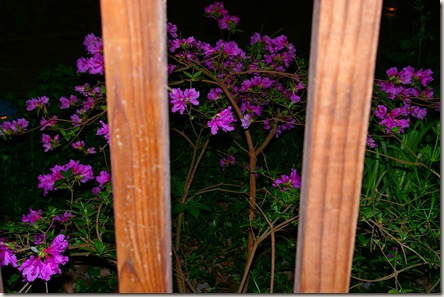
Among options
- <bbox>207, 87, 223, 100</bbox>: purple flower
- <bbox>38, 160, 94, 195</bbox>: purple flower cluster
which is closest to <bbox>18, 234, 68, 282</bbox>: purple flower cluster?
<bbox>38, 160, 94, 195</bbox>: purple flower cluster

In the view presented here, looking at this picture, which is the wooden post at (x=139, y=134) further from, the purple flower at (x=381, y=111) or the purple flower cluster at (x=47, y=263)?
the purple flower at (x=381, y=111)

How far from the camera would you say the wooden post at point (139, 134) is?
87 cm

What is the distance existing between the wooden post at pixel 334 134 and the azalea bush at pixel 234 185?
Result: 817 mm

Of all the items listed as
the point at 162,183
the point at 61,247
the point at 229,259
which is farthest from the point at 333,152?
the point at 229,259

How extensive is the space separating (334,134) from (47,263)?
3.29 ft

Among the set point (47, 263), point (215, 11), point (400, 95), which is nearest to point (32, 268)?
point (47, 263)

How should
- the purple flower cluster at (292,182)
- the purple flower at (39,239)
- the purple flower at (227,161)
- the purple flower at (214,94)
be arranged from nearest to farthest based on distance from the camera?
the purple flower at (39,239), the purple flower cluster at (292,182), the purple flower at (214,94), the purple flower at (227,161)

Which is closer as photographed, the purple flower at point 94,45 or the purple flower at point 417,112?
the purple flower at point 94,45

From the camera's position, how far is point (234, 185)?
284cm

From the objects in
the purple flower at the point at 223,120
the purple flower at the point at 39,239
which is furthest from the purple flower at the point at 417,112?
the purple flower at the point at 39,239

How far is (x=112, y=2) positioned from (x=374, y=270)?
82.6 inches

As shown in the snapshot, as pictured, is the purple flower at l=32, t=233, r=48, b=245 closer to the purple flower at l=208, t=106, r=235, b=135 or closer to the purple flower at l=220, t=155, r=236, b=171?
the purple flower at l=208, t=106, r=235, b=135

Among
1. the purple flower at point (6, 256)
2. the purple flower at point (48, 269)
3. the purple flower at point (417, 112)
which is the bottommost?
the purple flower at point (48, 269)

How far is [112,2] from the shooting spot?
0.87 m
